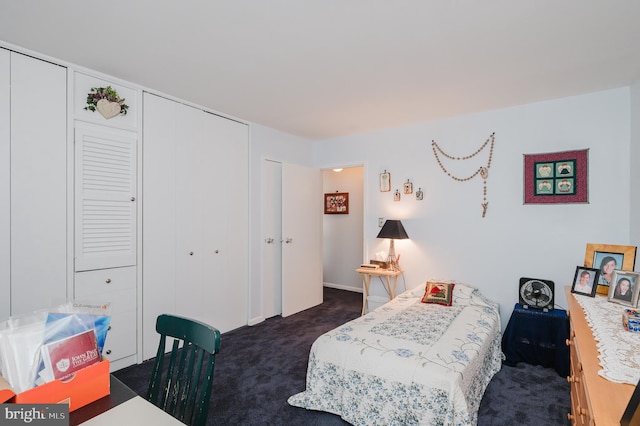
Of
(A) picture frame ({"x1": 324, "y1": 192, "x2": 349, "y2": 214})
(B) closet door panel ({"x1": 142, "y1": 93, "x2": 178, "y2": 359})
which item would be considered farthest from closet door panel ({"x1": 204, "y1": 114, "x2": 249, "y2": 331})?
(A) picture frame ({"x1": 324, "y1": 192, "x2": 349, "y2": 214})

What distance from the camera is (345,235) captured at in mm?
5875

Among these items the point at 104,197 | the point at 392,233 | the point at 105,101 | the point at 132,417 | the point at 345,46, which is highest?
the point at 345,46

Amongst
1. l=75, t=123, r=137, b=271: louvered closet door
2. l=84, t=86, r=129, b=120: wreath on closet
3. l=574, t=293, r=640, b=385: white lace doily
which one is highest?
l=84, t=86, r=129, b=120: wreath on closet

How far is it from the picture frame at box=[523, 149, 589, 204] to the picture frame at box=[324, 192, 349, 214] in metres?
3.02

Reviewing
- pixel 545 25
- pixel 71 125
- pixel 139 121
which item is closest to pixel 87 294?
pixel 71 125

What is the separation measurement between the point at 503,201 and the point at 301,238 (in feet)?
8.19

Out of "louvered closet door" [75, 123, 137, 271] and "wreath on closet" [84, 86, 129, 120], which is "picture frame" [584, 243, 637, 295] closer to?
"louvered closet door" [75, 123, 137, 271]

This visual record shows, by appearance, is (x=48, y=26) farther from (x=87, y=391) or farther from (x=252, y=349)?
(x=252, y=349)

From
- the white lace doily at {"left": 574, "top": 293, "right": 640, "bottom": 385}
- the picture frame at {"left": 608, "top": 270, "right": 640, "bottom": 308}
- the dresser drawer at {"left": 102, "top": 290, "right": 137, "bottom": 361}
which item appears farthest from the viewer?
the dresser drawer at {"left": 102, "top": 290, "right": 137, "bottom": 361}

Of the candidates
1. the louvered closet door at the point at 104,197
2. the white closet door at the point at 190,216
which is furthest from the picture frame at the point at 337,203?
the louvered closet door at the point at 104,197

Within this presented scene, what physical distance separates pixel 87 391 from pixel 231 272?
2.73 m

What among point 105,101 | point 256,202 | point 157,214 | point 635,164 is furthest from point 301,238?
point 635,164

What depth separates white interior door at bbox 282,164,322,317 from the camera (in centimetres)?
430

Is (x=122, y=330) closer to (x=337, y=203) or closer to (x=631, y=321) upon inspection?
(x=631, y=321)
